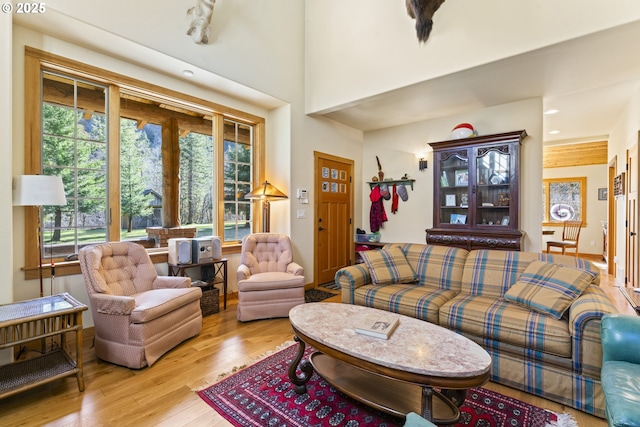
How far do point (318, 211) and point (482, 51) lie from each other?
2.86 m

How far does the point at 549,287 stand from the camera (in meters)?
2.14

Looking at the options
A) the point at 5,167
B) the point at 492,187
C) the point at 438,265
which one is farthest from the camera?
the point at 492,187

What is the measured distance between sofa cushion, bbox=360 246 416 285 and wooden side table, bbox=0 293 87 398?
2250 millimetres

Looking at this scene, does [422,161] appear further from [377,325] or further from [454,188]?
[377,325]

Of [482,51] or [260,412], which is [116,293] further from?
[482,51]

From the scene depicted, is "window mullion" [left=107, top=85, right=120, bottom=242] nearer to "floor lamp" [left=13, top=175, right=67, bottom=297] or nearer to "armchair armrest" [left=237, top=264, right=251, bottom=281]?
"floor lamp" [left=13, top=175, right=67, bottom=297]

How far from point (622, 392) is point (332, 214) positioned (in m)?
4.00

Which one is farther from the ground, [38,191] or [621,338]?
[38,191]

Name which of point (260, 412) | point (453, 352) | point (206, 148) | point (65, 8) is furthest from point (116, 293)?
point (453, 352)

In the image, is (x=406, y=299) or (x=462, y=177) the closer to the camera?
(x=406, y=299)

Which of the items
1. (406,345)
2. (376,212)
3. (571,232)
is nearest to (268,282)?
(406,345)

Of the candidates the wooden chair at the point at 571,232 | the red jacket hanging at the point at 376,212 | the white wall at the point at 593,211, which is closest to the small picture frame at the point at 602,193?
the white wall at the point at 593,211

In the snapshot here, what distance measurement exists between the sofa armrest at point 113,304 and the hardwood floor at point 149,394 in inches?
16.9

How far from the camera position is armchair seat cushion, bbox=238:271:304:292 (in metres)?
3.16
